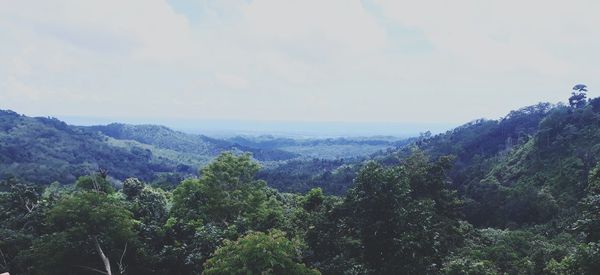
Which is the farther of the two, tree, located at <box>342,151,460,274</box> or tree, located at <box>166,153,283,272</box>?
tree, located at <box>166,153,283,272</box>

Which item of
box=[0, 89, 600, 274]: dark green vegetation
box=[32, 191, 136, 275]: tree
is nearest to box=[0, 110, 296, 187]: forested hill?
box=[0, 89, 600, 274]: dark green vegetation

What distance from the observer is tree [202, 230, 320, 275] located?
15914 millimetres

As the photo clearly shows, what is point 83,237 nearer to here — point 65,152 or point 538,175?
point 538,175

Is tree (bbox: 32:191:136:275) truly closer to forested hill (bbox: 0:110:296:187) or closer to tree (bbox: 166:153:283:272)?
tree (bbox: 166:153:283:272)

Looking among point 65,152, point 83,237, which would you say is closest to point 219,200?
point 83,237

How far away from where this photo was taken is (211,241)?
21.7m

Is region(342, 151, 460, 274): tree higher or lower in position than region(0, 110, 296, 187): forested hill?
higher

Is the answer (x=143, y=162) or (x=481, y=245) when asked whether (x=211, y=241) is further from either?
(x=143, y=162)

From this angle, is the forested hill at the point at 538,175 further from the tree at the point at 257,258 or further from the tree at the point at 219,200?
the tree at the point at 257,258

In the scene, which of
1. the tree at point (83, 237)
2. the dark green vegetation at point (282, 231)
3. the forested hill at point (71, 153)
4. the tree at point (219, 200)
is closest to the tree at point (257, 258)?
the dark green vegetation at point (282, 231)

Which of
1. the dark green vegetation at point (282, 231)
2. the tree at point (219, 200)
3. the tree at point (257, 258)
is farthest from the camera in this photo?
the tree at point (219, 200)

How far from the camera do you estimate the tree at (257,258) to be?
52.2 ft

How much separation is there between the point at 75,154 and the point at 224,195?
12987 centimetres

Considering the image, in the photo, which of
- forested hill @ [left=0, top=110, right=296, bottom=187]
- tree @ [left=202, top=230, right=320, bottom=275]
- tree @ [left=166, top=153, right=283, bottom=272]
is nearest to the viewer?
tree @ [left=202, top=230, right=320, bottom=275]
